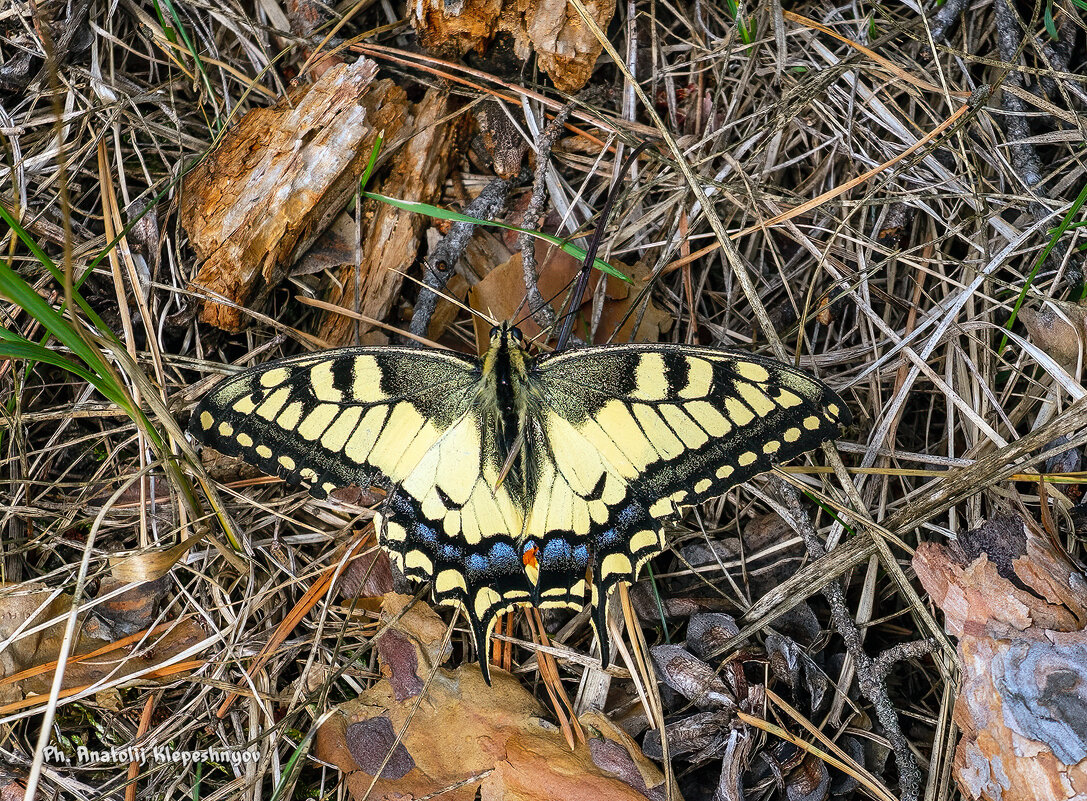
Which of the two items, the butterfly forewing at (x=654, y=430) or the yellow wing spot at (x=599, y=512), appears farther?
the yellow wing spot at (x=599, y=512)

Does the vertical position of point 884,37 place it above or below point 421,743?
above

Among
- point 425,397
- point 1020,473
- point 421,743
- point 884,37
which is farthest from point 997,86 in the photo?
point 421,743

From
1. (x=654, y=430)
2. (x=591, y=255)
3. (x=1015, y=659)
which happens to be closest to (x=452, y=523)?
(x=654, y=430)

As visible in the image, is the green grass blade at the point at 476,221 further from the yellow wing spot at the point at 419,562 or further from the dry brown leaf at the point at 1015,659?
the dry brown leaf at the point at 1015,659

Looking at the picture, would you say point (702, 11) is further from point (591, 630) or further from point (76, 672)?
point (76, 672)

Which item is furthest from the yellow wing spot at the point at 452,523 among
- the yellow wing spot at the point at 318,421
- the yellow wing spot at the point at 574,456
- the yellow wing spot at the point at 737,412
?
the yellow wing spot at the point at 737,412

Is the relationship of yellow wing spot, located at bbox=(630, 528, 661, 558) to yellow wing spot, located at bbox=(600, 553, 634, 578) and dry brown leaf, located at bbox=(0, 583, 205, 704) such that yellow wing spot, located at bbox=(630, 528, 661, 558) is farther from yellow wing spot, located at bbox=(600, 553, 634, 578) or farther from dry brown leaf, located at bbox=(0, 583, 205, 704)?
dry brown leaf, located at bbox=(0, 583, 205, 704)
